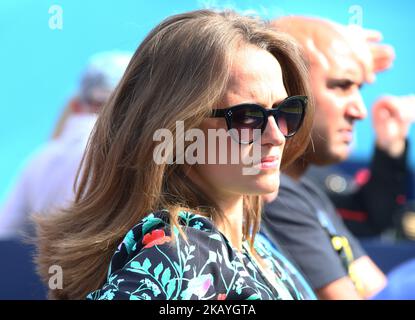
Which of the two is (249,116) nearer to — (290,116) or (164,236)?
(290,116)

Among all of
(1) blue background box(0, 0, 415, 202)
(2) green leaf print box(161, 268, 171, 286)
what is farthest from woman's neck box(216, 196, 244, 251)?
(1) blue background box(0, 0, 415, 202)

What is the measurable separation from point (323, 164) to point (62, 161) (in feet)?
3.95

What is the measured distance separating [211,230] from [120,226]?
0.17 m

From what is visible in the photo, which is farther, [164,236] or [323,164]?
[323,164]

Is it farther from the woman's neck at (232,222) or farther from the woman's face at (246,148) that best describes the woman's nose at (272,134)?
the woman's neck at (232,222)

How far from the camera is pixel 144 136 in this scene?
131 centimetres

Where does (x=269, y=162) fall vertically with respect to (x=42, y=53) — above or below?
below

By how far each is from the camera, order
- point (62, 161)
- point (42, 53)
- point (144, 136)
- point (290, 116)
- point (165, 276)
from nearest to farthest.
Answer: point (165, 276), point (144, 136), point (290, 116), point (62, 161), point (42, 53)

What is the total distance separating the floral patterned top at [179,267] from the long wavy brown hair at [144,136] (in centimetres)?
5

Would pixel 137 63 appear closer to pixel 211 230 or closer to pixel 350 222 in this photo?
pixel 211 230

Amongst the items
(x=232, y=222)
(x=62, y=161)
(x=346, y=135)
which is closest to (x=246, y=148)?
(x=232, y=222)

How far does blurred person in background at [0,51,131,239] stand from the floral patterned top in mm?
1541

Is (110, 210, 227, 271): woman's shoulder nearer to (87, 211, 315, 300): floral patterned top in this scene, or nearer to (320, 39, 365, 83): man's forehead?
(87, 211, 315, 300): floral patterned top

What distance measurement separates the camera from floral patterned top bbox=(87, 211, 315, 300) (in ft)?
3.72
